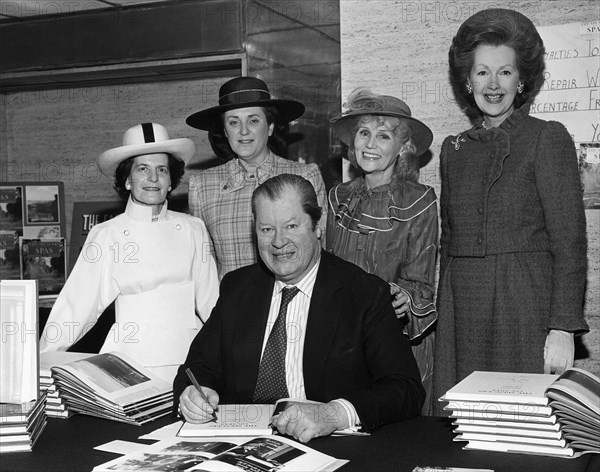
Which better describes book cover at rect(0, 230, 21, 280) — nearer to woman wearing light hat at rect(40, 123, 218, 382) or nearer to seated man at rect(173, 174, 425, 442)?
woman wearing light hat at rect(40, 123, 218, 382)

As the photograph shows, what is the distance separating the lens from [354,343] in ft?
8.80

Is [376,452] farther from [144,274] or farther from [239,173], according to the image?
[239,173]

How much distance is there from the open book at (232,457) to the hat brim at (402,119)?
1671 millimetres

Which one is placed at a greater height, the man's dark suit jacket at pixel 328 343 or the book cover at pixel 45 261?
the book cover at pixel 45 261

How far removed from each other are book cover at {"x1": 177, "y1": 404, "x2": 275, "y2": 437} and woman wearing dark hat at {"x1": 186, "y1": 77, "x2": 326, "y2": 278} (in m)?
1.29

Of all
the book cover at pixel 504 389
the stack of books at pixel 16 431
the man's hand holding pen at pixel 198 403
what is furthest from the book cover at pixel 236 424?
the book cover at pixel 504 389

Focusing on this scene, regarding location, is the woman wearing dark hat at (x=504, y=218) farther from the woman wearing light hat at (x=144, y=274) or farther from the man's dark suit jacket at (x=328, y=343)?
the woman wearing light hat at (x=144, y=274)

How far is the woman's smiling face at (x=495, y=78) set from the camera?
314 cm

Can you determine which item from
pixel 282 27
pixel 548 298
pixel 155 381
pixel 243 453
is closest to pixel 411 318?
pixel 548 298

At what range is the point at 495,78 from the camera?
314cm

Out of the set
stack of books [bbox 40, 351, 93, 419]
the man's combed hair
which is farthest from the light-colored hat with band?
stack of books [bbox 40, 351, 93, 419]

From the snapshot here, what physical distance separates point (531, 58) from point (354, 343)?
134 centimetres

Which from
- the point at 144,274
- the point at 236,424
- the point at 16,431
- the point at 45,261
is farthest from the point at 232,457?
the point at 45,261

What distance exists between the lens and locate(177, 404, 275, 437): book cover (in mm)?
2285
